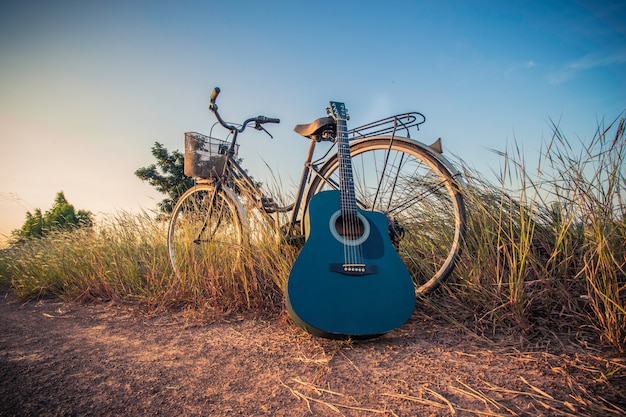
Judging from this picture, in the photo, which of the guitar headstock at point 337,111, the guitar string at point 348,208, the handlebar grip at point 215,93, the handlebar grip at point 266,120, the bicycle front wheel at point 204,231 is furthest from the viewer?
the handlebar grip at point 266,120

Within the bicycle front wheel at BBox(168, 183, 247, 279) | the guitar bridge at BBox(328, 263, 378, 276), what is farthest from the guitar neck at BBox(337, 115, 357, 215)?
the bicycle front wheel at BBox(168, 183, 247, 279)

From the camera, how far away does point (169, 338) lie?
1.97 m

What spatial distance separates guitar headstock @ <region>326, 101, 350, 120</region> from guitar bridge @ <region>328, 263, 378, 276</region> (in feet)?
3.64

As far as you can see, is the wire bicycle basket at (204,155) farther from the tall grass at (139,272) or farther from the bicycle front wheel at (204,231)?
the tall grass at (139,272)

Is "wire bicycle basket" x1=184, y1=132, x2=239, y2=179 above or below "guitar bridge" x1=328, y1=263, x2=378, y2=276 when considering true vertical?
above

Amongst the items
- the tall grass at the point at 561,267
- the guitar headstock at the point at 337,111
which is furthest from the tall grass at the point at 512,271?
the guitar headstock at the point at 337,111

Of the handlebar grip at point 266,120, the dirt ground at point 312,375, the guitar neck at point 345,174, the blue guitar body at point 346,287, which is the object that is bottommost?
the dirt ground at point 312,375

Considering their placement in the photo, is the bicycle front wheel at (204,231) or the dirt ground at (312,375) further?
the bicycle front wheel at (204,231)

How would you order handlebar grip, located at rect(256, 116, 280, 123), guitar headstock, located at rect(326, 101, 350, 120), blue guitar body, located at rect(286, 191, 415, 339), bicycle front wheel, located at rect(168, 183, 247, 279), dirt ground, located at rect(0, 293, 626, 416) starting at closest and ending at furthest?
dirt ground, located at rect(0, 293, 626, 416) < blue guitar body, located at rect(286, 191, 415, 339) < guitar headstock, located at rect(326, 101, 350, 120) < bicycle front wheel, located at rect(168, 183, 247, 279) < handlebar grip, located at rect(256, 116, 280, 123)

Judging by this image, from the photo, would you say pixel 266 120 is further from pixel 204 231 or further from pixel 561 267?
pixel 561 267

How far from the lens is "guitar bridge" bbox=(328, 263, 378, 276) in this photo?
1.60 m

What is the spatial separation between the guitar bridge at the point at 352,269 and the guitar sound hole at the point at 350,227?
0.65 ft

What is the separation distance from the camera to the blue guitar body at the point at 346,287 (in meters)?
1.51

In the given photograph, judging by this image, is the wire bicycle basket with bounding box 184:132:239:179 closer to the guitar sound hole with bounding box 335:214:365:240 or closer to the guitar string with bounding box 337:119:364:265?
the guitar string with bounding box 337:119:364:265
